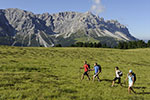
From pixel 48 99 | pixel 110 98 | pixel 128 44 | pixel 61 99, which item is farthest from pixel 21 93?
pixel 128 44

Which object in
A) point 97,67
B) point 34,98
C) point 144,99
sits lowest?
point 144,99

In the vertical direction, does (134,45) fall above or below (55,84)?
above

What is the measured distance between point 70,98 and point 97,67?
9.26m

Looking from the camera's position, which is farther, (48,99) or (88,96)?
(88,96)

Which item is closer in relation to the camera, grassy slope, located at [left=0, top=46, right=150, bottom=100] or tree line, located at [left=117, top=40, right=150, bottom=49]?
grassy slope, located at [left=0, top=46, right=150, bottom=100]

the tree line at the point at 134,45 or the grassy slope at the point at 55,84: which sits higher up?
the tree line at the point at 134,45

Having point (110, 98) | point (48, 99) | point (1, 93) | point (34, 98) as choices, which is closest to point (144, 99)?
point (110, 98)

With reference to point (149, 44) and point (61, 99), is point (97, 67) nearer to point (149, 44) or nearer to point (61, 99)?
point (61, 99)

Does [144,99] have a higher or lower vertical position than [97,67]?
lower

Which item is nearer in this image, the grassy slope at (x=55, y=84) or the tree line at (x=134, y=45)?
the grassy slope at (x=55, y=84)

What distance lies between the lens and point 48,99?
11242mm

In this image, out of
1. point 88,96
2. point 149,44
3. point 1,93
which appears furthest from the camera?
point 149,44

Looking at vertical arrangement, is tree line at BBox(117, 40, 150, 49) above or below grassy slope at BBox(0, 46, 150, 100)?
above

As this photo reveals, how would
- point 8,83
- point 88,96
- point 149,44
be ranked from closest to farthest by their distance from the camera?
point 88,96
point 8,83
point 149,44
